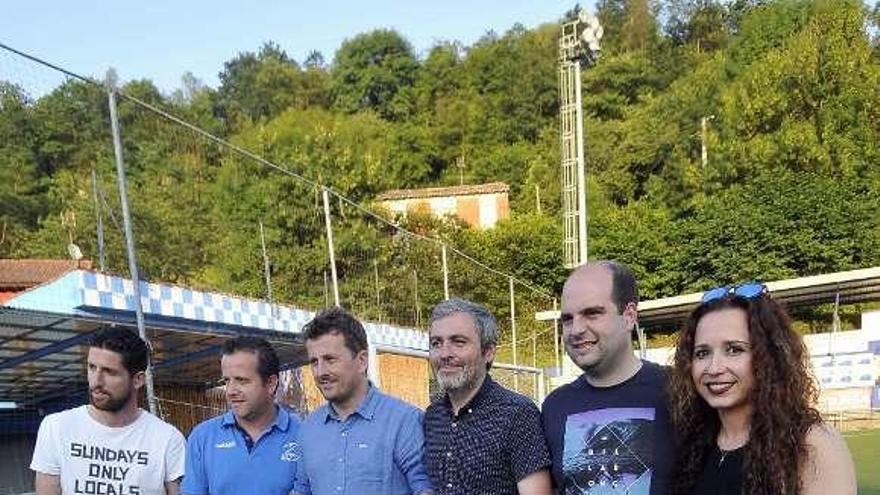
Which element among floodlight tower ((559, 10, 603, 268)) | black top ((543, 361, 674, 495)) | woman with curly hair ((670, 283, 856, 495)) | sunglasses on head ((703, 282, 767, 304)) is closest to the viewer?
woman with curly hair ((670, 283, 856, 495))

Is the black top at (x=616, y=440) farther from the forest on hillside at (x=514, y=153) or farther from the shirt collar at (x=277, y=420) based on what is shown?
the forest on hillside at (x=514, y=153)

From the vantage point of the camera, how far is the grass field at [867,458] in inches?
331

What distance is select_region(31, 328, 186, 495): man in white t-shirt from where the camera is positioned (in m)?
2.83

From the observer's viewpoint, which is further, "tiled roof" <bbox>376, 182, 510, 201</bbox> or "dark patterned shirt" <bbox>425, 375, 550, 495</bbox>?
"tiled roof" <bbox>376, 182, 510, 201</bbox>

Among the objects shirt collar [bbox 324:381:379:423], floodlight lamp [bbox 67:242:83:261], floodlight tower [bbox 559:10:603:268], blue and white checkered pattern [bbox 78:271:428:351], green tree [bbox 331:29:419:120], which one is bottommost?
shirt collar [bbox 324:381:379:423]

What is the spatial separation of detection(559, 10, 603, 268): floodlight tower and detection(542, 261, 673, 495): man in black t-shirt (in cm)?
1497

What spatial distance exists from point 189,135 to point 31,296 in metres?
1.67

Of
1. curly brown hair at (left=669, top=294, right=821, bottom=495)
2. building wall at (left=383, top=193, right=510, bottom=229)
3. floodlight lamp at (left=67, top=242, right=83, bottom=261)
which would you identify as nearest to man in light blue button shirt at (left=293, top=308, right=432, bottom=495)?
curly brown hair at (left=669, top=294, right=821, bottom=495)

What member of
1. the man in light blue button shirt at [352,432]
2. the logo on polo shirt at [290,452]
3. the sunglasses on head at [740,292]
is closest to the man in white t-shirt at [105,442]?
the logo on polo shirt at [290,452]

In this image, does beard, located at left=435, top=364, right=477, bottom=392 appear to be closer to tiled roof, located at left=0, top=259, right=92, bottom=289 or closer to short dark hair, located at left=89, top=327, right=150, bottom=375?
short dark hair, located at left=89, top=327, right=150, bottom=375

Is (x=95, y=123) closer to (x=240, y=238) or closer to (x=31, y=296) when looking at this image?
(x=31, y=296)

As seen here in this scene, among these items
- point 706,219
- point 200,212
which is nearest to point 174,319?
point 200,212

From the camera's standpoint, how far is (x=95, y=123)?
600 centimetres

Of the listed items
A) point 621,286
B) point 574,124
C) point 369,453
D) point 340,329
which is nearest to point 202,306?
point 340,329
